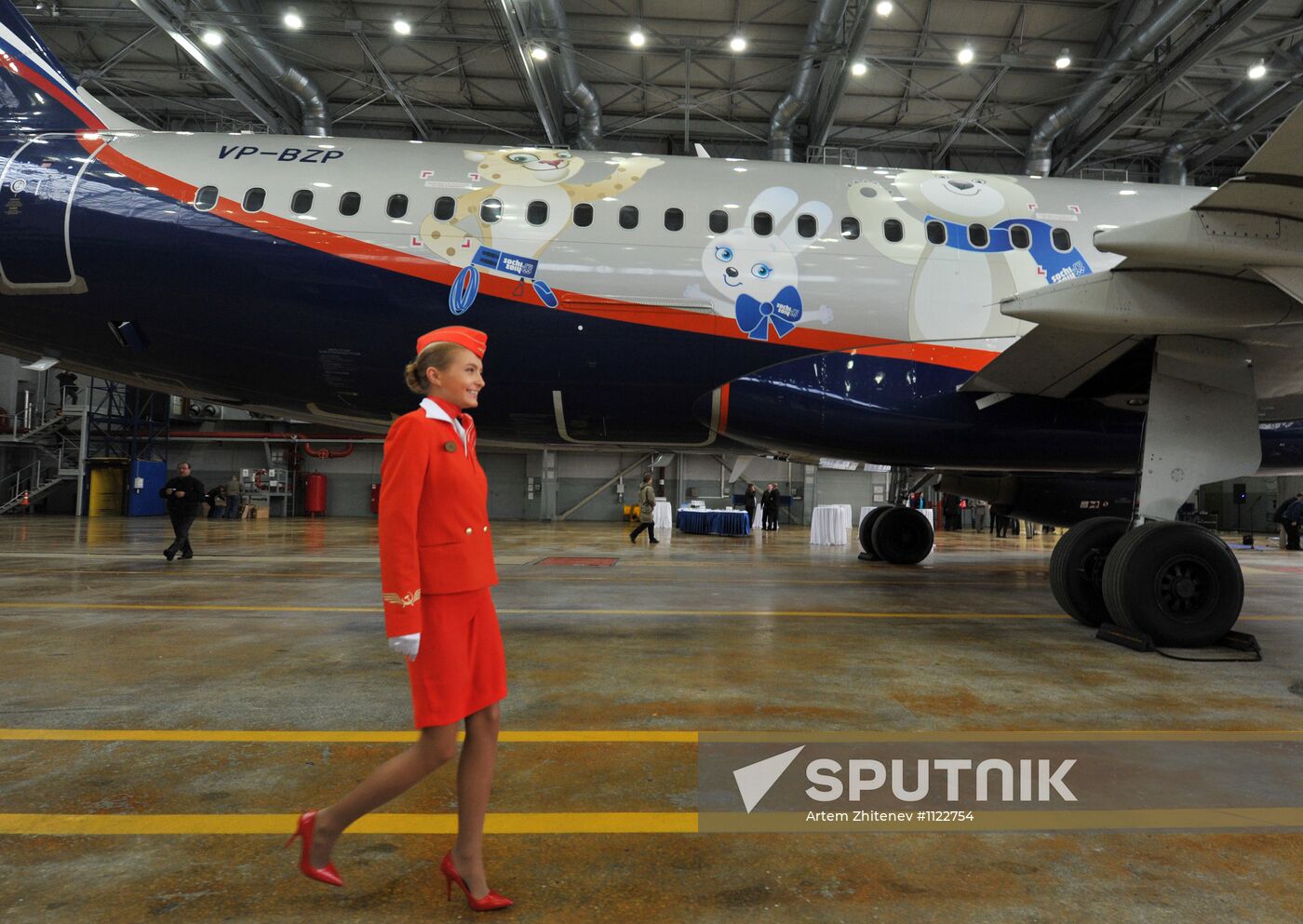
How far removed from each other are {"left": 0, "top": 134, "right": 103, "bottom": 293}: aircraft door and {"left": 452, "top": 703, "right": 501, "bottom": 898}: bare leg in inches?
232

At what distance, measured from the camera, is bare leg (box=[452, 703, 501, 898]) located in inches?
75.1

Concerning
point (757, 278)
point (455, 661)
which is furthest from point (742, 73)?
point (455, 661)

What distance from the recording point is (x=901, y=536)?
12.1m

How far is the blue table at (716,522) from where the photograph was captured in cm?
2053

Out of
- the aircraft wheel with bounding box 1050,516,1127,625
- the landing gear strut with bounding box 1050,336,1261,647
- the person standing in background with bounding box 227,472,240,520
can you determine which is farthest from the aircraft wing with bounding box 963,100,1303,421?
the person standing in background with bounding box 227,472,240,520

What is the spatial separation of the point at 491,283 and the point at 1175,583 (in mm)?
5632

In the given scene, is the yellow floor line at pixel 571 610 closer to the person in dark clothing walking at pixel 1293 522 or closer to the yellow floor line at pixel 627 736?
the yellow floor line at pixel 627 736

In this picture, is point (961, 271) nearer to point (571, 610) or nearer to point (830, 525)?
point (571, 610)

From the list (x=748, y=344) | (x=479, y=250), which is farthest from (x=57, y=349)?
(x=748, y=344)

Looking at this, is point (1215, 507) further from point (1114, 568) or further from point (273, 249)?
point (273, 249)

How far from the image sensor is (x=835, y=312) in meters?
6.07

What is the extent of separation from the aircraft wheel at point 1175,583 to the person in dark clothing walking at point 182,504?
11.6m

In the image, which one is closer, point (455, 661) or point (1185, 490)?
point (455, 661)

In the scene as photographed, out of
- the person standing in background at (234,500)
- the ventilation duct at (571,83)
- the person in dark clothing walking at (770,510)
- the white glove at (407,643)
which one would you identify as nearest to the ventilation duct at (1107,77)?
the ventilation duct at (571,83)
